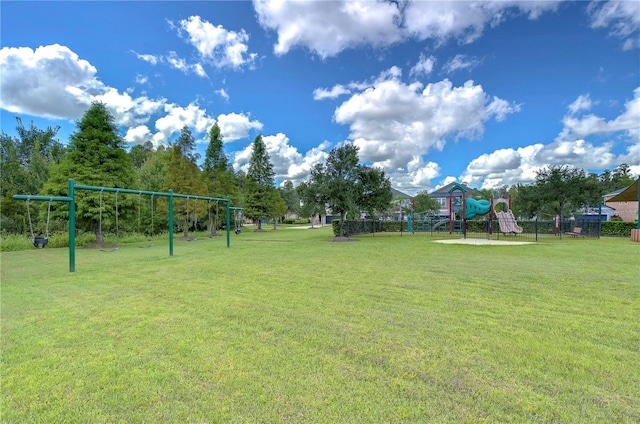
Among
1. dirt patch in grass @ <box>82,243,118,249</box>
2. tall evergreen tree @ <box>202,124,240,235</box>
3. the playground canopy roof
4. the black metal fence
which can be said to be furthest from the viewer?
the playground canopy roof

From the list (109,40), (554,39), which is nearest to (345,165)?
(554,39)

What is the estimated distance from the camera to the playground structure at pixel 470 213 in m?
19.8

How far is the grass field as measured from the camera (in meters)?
2.10

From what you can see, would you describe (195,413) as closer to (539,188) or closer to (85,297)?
(85,297)

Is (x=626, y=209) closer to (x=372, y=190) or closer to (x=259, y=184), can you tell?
(x=372, y=190)

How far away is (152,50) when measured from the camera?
13.2 meters

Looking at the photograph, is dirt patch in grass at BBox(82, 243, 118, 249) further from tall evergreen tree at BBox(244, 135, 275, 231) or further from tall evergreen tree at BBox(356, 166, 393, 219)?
tall evergreen tree at BBox(244, 135, 275, 231)

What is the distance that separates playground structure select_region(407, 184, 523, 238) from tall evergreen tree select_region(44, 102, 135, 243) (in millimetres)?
18498

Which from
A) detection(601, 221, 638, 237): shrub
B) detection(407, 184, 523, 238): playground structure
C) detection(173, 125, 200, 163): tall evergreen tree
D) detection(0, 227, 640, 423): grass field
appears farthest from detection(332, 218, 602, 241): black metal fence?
detection(173, 125, 200, 163): tall evergreen tree

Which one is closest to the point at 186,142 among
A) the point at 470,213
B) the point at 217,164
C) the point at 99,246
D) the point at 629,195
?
the point at 217,164

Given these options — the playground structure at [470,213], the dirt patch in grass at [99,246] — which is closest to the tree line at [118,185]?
the dirt patch in grass at [99,246]

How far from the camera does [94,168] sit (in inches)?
607

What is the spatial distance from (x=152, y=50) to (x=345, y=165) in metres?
10.7

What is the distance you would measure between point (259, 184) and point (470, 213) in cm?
1874
